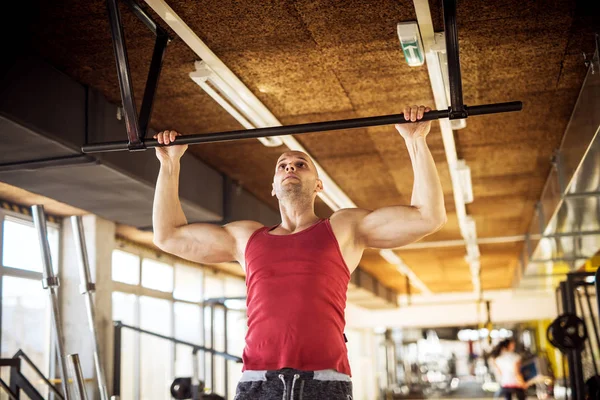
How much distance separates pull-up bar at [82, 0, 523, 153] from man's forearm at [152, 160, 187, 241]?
106mm

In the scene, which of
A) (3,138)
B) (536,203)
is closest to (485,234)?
(536,203)

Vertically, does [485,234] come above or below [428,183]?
above

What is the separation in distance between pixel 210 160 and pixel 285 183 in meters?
3.71

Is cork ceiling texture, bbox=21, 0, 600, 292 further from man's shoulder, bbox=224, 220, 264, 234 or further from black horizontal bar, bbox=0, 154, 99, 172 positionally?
man's shoulder, bbox=224, 220, 264, 234

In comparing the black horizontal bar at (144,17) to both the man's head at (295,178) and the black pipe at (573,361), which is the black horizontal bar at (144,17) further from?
the black pipe at (573,361)

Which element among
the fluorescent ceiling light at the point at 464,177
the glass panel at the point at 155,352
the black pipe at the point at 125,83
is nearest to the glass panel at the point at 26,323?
the glass panel at the point at 155,352

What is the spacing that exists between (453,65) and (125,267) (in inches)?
231

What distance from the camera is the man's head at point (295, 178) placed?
7.40 ft

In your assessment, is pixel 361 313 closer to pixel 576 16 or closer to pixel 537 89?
pixel 537 89

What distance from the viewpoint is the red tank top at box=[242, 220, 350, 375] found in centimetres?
199

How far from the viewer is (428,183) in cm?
221

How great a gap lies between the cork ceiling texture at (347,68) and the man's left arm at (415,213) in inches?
48.8

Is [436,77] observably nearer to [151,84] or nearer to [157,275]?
[151,84]

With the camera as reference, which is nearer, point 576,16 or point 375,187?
point 576,16
